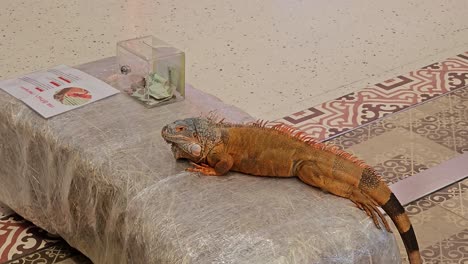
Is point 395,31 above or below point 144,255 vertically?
below

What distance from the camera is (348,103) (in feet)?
12.3

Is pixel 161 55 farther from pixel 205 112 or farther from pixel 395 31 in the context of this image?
pixel 395 31

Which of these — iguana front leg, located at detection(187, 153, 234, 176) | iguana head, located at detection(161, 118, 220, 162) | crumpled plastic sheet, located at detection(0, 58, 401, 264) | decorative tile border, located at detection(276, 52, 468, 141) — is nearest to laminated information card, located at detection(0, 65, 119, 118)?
crumpled plastic sheet, located at detection(0, 58, 401, 264)

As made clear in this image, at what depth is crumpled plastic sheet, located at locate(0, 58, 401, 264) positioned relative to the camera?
196 cm

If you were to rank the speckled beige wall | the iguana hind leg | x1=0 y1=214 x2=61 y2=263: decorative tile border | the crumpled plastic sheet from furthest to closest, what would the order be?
the speckled beige wall
x1=0 y1=214 x2=61 y2=263: decorative tile border
the iguana hind leg
the crumpled plastic sheet

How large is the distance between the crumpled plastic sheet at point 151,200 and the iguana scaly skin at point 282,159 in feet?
0.10

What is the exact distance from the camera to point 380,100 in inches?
149

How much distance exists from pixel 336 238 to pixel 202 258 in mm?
345

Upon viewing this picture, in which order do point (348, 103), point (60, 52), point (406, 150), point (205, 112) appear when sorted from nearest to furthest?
point (205, 112) < point (406, 150) < point (348, 103) < point (60, 52)

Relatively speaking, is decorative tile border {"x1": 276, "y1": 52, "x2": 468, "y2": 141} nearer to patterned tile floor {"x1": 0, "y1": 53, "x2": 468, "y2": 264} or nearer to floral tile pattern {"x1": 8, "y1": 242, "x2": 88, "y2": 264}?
patterned tile floor {"x1": 0, "y1": 53, "x2": 468, "y2": 264}

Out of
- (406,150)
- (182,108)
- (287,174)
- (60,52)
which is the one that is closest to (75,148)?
(182,108)

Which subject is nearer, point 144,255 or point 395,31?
point 144,255

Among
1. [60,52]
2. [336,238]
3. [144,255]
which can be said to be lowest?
[60,52]

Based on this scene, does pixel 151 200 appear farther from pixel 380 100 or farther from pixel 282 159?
pixel 380 100
